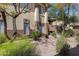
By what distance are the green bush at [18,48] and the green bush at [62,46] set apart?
0.82ft

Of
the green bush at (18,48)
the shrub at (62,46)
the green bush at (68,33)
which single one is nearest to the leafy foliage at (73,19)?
the green bush at (68,33)

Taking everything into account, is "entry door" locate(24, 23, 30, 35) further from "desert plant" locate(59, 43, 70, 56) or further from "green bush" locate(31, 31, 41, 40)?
"desert plant" locate(59, 43, 70, 56)

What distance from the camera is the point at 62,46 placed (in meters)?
2.38

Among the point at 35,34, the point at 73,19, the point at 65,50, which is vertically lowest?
the point at 65,50

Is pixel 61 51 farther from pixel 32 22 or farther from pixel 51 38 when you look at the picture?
pixel 32 22

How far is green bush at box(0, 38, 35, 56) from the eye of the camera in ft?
7.80

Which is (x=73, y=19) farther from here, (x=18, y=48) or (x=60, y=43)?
(x=18, y=48)

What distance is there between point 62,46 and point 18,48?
1.45 feet

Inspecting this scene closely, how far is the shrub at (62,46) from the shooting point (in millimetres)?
2373

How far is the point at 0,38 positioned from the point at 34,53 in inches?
14.9

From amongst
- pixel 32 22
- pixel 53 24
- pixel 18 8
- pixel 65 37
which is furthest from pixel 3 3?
pixel 65 37

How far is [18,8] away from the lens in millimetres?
2406

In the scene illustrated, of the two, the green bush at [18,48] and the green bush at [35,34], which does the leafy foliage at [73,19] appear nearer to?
the green bush at [35,34]

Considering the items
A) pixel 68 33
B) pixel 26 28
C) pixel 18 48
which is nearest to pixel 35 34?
pixel 26 28
